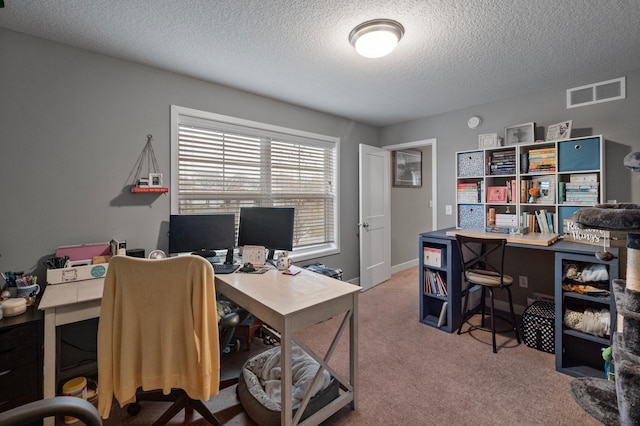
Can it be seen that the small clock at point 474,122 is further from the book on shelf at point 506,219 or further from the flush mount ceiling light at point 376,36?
the flush mount ceiling light at point 376,36

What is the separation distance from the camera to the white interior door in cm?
403

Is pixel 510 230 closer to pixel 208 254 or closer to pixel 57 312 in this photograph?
pixel 208 254

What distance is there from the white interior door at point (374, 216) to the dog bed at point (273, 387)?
218 cm

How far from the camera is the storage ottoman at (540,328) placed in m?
2.46

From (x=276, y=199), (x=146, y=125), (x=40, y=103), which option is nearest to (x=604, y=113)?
(x=276, y=199)

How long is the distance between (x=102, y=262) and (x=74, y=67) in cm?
148

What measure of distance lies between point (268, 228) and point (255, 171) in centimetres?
96

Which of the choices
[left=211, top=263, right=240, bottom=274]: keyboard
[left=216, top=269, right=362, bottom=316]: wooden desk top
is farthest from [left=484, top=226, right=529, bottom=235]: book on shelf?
[left=211, top=263, right=240, bottom=274]: keyboard

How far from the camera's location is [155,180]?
2.46 meters

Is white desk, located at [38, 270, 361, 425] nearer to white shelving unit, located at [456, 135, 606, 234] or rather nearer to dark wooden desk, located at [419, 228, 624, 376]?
dark wooden desk, located at [419, 228, 624, 376]

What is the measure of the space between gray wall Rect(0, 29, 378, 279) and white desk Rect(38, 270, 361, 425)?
0.48 metres

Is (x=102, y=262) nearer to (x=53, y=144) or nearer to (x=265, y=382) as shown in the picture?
(x=53, y=144)

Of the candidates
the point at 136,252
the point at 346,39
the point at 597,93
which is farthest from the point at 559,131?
the point at 136,252

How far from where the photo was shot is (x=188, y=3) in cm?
169
